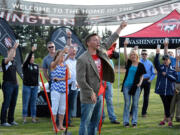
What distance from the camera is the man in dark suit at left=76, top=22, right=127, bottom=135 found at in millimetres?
4500

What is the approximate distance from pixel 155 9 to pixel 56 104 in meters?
15.8

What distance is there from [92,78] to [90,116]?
560 mm

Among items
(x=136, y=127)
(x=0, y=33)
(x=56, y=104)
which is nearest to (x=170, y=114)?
(x=136, y=127)

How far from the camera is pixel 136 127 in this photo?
730cm

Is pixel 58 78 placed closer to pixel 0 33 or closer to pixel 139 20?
pixel 0 33

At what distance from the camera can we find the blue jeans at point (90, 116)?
179 inches

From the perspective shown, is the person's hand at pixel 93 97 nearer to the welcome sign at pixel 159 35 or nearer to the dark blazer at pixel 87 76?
the dark blazer at pixel 87 76

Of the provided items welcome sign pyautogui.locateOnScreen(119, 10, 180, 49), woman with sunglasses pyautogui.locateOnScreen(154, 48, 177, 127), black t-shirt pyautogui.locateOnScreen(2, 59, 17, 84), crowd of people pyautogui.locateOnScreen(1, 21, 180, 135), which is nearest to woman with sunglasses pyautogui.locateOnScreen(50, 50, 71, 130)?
crowd of people pyautogui.locateOnScreen(1, 21, 180, 135)

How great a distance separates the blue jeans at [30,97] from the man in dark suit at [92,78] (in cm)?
327

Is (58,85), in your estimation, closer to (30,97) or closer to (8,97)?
(8,97)

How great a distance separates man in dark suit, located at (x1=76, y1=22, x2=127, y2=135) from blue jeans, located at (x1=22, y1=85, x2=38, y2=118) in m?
3.27

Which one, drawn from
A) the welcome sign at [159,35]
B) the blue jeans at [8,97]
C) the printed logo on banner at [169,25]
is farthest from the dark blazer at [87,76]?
the printed logo on banner at [169,25]

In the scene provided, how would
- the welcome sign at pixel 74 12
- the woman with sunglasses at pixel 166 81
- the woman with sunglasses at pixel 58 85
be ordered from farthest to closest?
1. the welcome sign at pixel 74 12
2. the woman with sunglasses at pixel 166 81
3. the woman with sunglasses at pixel 58 85

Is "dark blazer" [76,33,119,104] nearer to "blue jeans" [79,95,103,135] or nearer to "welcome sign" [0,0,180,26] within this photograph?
"blue jeans" [79,95,103,135]
